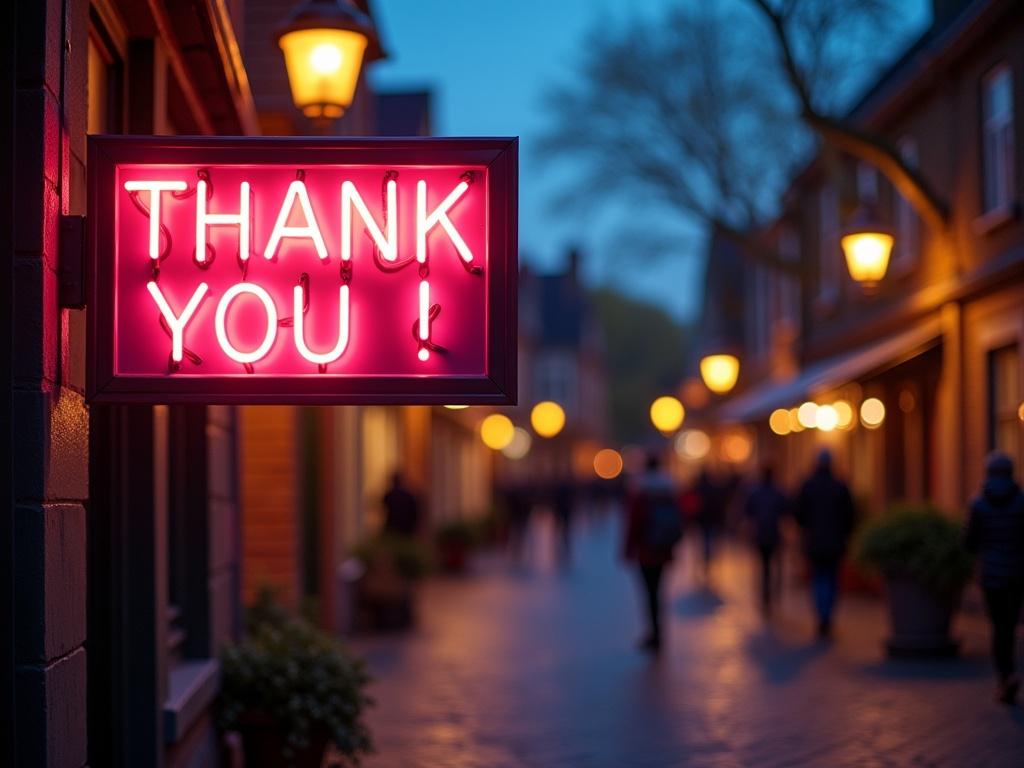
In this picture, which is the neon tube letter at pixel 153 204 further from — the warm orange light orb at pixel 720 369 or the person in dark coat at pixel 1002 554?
the warm orange light orb at pixel 720 369

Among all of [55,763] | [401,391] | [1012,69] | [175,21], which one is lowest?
[55,763]

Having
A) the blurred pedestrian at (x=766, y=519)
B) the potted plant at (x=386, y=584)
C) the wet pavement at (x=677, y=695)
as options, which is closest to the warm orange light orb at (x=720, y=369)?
the blurred pedestrian at (x=766, y=519)

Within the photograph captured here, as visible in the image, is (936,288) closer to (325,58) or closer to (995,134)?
(995,134)

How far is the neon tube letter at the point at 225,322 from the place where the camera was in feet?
16.9

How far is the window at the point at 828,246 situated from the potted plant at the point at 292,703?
18271mm

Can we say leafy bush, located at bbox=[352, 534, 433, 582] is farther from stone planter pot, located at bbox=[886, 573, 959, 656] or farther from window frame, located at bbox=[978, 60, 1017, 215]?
window frame, located at bbox=[978, 60, 1017, 215]

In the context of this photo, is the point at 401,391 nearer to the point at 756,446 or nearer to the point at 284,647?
the point at 284,647

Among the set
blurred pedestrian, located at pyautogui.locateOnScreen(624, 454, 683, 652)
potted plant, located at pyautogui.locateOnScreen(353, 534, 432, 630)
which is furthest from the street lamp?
potted plant, located at pyautogui.locateOnScreen(353, 534, 432, 630)

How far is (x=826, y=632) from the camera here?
15.9 meters

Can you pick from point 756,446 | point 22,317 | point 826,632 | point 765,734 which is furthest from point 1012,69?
point 756,446

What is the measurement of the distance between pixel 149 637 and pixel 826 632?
33.9 ft

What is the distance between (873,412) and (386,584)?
8762 millimetres

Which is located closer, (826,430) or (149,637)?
(149,637)

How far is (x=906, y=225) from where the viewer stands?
69.2 ft
